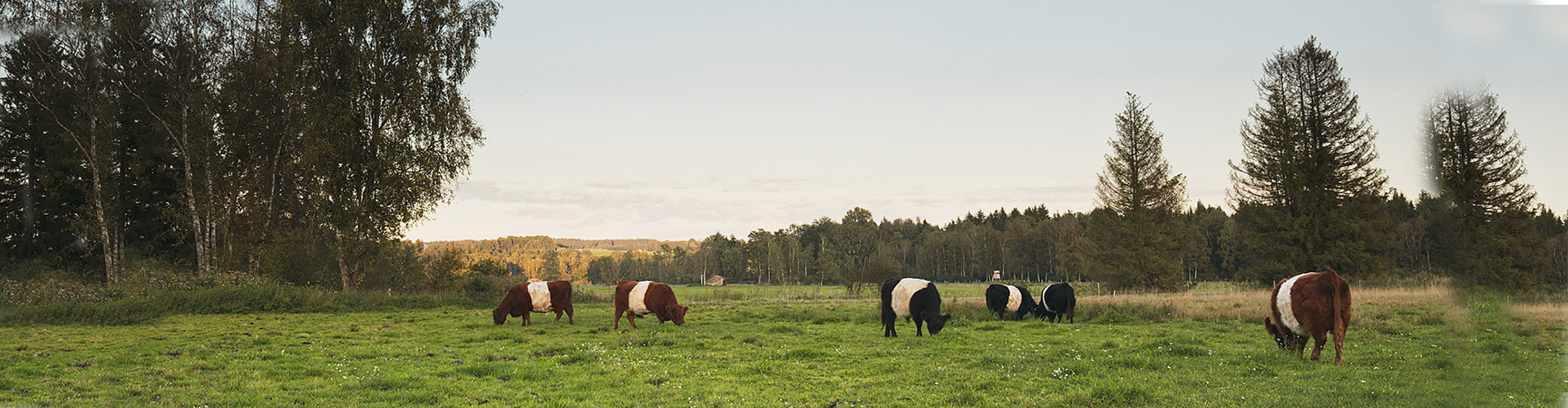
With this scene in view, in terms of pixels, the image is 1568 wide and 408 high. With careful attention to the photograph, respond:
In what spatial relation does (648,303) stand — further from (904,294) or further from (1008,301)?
(1008,301)

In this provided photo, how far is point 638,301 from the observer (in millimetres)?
17453

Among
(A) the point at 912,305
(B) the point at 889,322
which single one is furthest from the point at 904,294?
(B) the point at 889,322

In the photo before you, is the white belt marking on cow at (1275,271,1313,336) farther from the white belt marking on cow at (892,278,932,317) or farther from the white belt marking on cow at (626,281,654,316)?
the white belt marking on cow at (626,281,654,316)

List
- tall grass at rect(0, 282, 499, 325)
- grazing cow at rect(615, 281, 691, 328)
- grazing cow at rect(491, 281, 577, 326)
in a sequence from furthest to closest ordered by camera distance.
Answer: grazing cow at rect(491, 281, 577, 326)
tall grass at rect(0, 282, 499, 325)
grazing cow at rect(615, 281, 691, 328)

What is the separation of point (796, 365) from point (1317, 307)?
6.72 metres

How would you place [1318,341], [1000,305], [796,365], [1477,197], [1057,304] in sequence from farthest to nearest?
[1000,305] → [1057,304] → [796,365] → [1318,341] → [1477,197]

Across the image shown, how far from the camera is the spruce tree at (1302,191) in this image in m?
24.6

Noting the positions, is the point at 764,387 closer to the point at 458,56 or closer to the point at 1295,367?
the point at 1295,367

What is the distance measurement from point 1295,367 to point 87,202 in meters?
34.0

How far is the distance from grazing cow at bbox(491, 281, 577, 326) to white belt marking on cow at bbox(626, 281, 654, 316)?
2.22 metres

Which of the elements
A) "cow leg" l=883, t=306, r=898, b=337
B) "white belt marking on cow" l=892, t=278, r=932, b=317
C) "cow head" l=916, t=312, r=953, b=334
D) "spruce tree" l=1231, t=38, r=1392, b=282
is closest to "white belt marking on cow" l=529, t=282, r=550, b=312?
"cow leg" l=883, t=306, r=898, b=337

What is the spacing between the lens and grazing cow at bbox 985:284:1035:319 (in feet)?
68.4

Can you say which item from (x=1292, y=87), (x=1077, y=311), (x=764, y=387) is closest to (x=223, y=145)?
(x=764, y=387)

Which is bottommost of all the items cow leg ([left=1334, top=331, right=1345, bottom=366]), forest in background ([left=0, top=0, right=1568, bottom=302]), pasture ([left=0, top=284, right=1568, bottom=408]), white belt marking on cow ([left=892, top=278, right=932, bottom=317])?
pasture ([left=0, top=284, right=1568, bottom=408])
